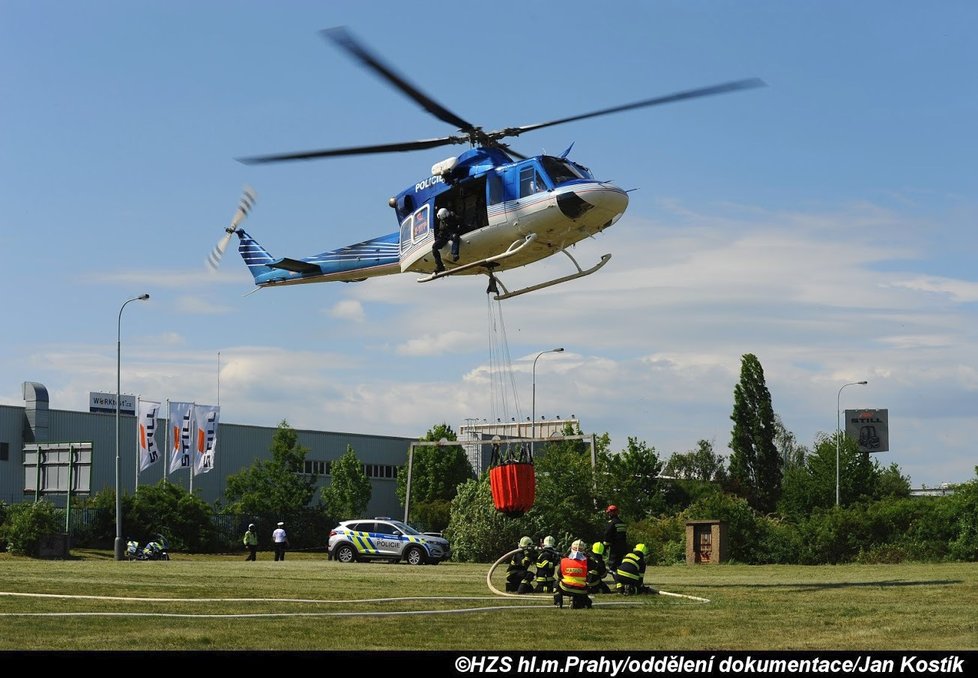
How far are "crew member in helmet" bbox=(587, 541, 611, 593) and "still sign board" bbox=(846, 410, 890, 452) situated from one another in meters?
96.6

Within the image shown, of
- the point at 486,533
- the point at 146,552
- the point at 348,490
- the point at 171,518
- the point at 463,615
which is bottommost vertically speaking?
the point at 146,552

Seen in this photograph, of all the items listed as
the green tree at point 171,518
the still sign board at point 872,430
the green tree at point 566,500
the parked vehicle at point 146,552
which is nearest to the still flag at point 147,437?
the green tree at point 171,518

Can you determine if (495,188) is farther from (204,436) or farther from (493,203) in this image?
(204,436)

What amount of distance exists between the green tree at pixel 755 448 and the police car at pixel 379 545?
49288 mm

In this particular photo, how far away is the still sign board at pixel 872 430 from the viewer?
376ft

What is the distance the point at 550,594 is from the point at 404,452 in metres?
77.9

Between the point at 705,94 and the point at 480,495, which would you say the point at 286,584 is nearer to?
the point at 705,94

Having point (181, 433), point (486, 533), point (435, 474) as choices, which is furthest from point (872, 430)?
point (486, 533)

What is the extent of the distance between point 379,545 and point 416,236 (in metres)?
18.7

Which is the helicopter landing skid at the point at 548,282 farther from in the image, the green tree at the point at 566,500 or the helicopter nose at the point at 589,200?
the green tree at the point at 566,500

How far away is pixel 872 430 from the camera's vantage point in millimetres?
114625

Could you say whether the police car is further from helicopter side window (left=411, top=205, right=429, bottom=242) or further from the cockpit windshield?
the cockpit windshield

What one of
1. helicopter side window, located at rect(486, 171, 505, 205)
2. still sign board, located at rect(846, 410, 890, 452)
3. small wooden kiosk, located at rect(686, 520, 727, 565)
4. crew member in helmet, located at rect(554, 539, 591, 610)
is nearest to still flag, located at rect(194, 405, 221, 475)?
small wooden kiosk, located at rect(686, 520, 727, 565)
